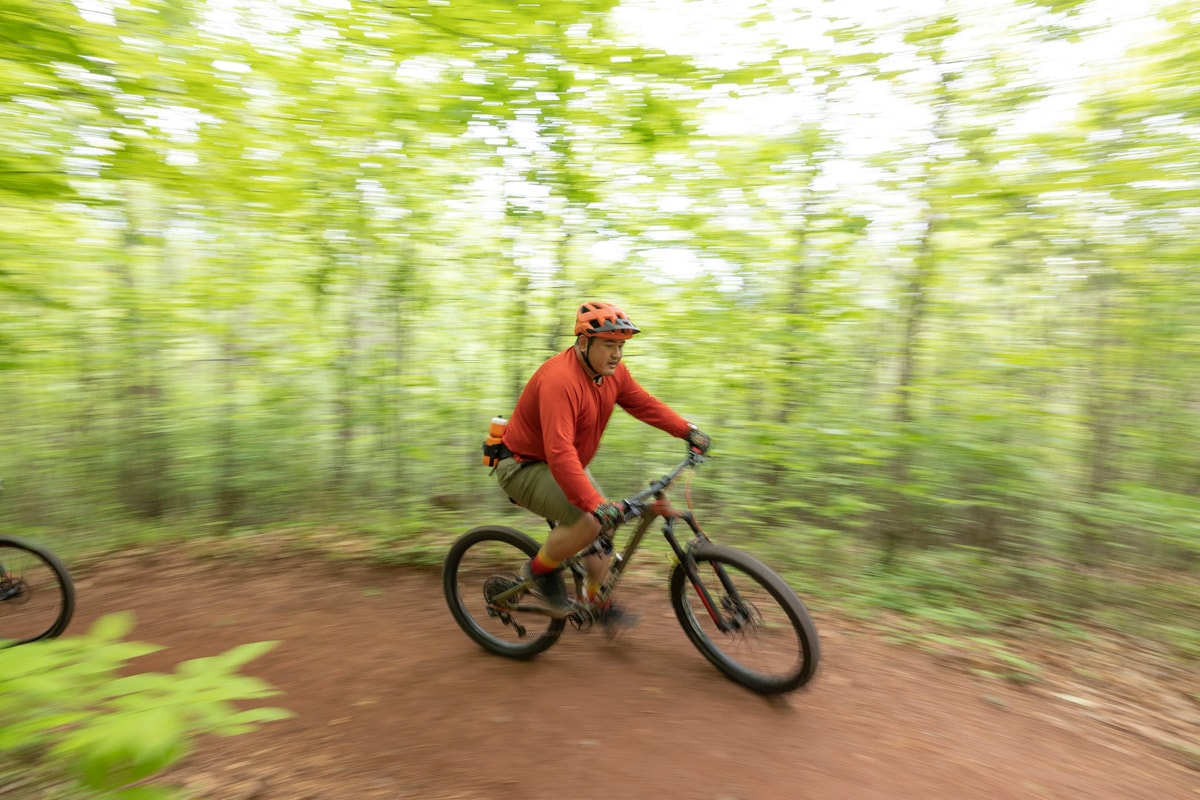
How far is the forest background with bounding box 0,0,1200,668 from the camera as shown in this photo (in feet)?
14.8

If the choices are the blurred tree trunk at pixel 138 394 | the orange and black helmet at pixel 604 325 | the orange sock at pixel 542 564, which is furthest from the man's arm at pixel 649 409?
the blurred tree trunk at pixel 138 394

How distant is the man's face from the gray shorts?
59 cm

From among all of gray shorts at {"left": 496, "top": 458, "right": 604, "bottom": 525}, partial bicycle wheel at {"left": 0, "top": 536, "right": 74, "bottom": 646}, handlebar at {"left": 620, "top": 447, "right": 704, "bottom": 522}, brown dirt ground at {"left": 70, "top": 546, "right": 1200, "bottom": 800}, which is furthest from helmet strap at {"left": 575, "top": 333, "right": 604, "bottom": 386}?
partial bicycle wheel at {"left": 0, "top": 536, "right": 74, "bottom": 646}

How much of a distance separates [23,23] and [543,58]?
3.47m

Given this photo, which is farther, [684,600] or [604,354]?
[684,600]

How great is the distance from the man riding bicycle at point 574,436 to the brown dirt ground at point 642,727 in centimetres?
54

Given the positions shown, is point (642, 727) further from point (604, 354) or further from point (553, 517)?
point (604, 354)

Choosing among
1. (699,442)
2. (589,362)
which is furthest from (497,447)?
(699,442)

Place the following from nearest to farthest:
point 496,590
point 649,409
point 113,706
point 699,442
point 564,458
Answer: point 113,706
point 564,458
point 699,442
point 649,409
point 496,590

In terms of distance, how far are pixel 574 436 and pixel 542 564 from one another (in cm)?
80

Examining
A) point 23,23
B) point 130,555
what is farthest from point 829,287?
point 130,555

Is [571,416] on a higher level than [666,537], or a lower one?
higher

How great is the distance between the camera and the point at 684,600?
11.7 ft

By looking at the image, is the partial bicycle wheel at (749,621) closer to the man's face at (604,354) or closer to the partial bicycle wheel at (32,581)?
the man's face at (604,354)
